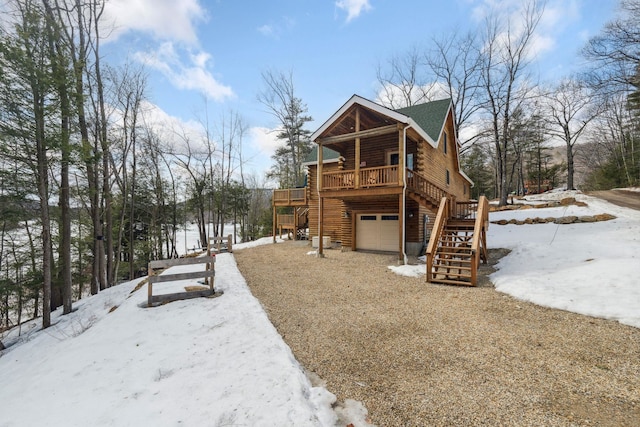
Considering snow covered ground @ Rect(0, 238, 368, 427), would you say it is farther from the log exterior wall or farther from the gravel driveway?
the log exterior wall

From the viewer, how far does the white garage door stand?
1307cm

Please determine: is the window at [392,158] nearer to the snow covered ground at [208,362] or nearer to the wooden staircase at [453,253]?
the wooden staircase at [453,253]

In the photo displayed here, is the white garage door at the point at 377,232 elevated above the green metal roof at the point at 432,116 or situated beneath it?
situated beneath

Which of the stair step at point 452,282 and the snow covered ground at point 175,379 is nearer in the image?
the snow covered ground at point 175,379

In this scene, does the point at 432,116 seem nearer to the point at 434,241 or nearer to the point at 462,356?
the point at 434,241

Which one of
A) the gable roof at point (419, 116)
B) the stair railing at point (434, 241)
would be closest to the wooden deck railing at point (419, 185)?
the stair railing at point (434, 241)

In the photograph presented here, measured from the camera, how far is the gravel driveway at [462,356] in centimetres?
265

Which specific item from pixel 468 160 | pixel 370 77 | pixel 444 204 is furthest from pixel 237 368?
pixel 468 160

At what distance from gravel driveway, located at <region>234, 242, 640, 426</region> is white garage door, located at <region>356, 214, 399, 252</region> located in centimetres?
631

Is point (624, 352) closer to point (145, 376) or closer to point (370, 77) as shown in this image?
point (145, 376)

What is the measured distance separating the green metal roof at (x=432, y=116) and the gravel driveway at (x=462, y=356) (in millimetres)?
9180

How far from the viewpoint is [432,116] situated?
14.3m

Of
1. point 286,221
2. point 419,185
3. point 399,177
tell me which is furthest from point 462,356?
point 286,221

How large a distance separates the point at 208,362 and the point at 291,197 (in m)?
15.3
